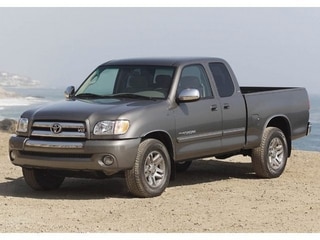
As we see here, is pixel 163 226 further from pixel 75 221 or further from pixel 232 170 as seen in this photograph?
pixel 232 170

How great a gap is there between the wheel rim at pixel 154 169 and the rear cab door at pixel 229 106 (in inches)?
56.7

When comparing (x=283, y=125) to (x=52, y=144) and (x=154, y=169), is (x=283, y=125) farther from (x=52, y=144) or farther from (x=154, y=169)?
(x=52, y=144)

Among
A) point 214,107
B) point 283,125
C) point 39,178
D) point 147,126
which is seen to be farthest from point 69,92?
point 283,125

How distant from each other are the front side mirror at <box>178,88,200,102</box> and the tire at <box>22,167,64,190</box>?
6.78 feet

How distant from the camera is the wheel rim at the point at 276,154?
1230 cm

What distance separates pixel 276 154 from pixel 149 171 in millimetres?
3194

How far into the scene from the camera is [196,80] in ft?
36.2

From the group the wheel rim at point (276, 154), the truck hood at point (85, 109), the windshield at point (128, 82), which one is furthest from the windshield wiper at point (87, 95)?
the wheel rim at point (276, 154)

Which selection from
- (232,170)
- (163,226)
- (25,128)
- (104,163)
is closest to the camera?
(163,226)

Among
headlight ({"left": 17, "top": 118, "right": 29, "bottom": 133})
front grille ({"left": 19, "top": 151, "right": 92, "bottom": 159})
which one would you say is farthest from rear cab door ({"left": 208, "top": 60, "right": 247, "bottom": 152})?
headlight ({"left": 17, "top": 118, "right": 29, "bottom": 133})

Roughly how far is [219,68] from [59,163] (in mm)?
3161

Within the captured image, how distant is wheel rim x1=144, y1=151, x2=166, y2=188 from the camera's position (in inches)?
390

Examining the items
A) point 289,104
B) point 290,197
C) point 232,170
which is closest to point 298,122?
point 289,104

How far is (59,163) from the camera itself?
9742mm
